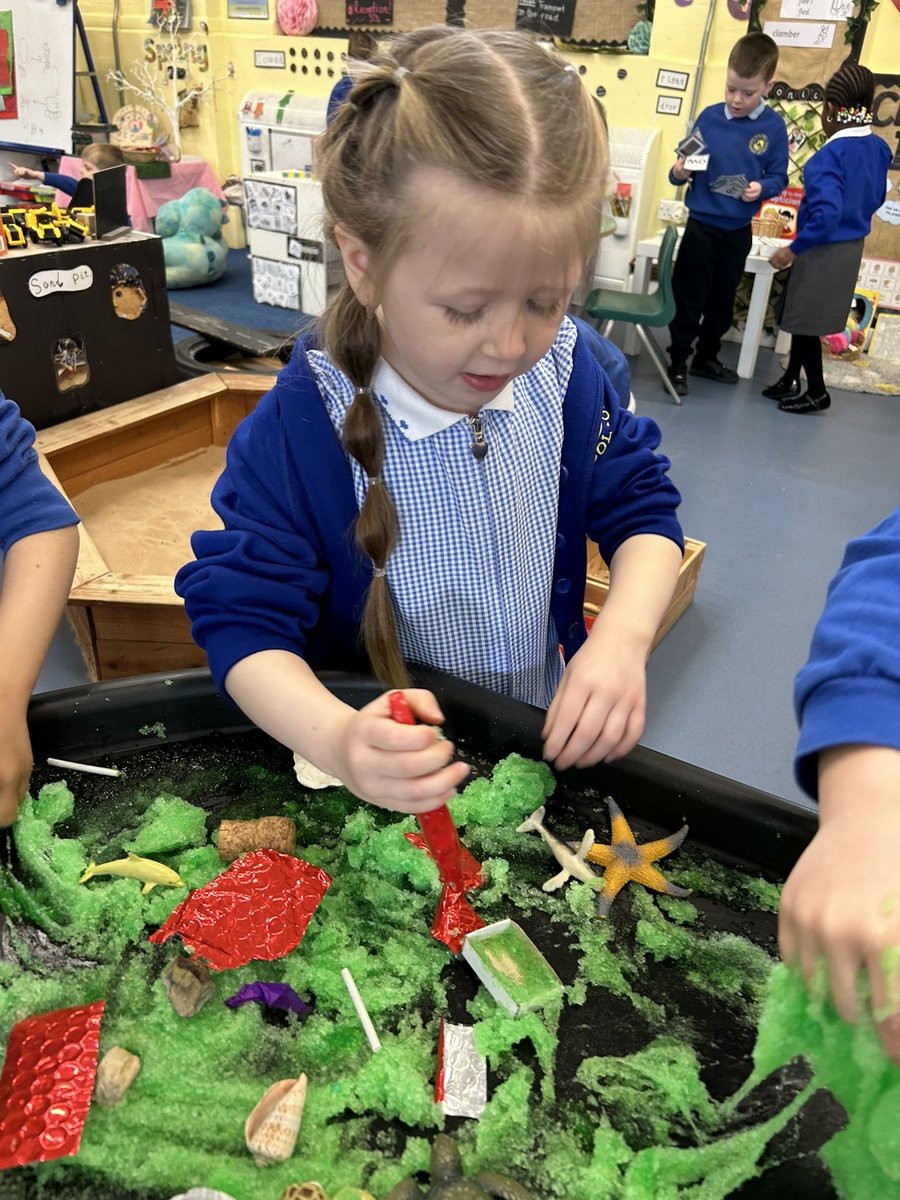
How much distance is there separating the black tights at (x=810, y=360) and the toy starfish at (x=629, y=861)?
2963mm

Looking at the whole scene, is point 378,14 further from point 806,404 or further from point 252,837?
point 252,837

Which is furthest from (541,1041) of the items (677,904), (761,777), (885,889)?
A: (761,777)

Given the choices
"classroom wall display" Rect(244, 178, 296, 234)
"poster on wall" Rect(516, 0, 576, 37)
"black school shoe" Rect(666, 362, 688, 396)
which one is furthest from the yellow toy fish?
"poster on wall" Rect(516, 0, 576, 37)

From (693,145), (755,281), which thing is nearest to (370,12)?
(693,145)

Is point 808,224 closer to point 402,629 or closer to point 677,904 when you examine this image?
point 402,629

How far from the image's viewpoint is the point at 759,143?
321 centimetres

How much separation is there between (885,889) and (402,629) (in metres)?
0.58

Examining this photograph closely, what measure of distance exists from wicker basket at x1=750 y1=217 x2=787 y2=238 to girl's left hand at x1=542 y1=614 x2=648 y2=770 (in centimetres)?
345

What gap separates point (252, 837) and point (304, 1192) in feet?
0.85

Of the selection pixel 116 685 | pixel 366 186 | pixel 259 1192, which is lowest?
pixel 259 1192

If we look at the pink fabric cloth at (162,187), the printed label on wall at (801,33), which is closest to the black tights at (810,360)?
the printed label on wall at (801,33)

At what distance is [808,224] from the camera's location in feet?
10.0

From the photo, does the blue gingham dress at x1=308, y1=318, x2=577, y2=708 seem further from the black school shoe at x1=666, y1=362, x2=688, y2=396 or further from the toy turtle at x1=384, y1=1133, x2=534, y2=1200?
the black school shoe at x1=666, y1=362, x2=688, y2=396

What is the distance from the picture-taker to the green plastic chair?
3127 mm
